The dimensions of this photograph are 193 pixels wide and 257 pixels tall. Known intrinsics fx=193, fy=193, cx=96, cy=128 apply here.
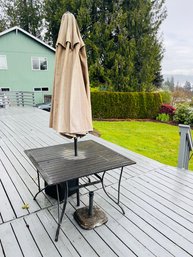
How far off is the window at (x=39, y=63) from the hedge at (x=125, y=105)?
19.5 ft

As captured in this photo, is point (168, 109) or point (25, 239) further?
point (168, 109)

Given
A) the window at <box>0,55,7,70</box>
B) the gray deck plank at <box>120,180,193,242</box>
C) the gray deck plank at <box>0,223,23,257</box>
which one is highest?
the window at <box>0,55,7,70</box>

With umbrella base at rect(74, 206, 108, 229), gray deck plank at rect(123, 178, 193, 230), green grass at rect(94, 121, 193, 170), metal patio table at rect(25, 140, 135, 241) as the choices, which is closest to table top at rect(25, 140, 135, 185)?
metal patio table at rect(25, 140, 135, 241)

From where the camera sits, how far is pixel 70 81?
186 centimetres

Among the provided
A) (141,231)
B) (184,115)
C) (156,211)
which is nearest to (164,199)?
(156,211)

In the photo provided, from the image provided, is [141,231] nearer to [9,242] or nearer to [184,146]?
[9,242]

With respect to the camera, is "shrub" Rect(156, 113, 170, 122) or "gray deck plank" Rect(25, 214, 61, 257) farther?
"shrub" Rect(156, 113, 170, 122)

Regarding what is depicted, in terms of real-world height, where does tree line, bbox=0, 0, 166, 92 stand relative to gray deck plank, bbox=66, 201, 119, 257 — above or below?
above

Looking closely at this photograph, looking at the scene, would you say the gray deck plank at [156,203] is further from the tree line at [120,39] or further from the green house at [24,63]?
the green house at [24,63]

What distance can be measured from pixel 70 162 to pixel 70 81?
0.84m

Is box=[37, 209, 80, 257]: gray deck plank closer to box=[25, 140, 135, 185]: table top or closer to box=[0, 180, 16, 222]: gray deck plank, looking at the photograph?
box=[0, 180, 16, 222]: gray deck plank

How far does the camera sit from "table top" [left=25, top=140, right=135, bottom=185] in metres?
1.78

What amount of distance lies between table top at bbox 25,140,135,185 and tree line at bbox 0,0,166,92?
1394 cm

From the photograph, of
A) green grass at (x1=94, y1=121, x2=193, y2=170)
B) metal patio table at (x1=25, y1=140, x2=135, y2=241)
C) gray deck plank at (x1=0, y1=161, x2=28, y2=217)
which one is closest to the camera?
metal patio table at (x1=25, y1=140, x2=135, y2=241)
